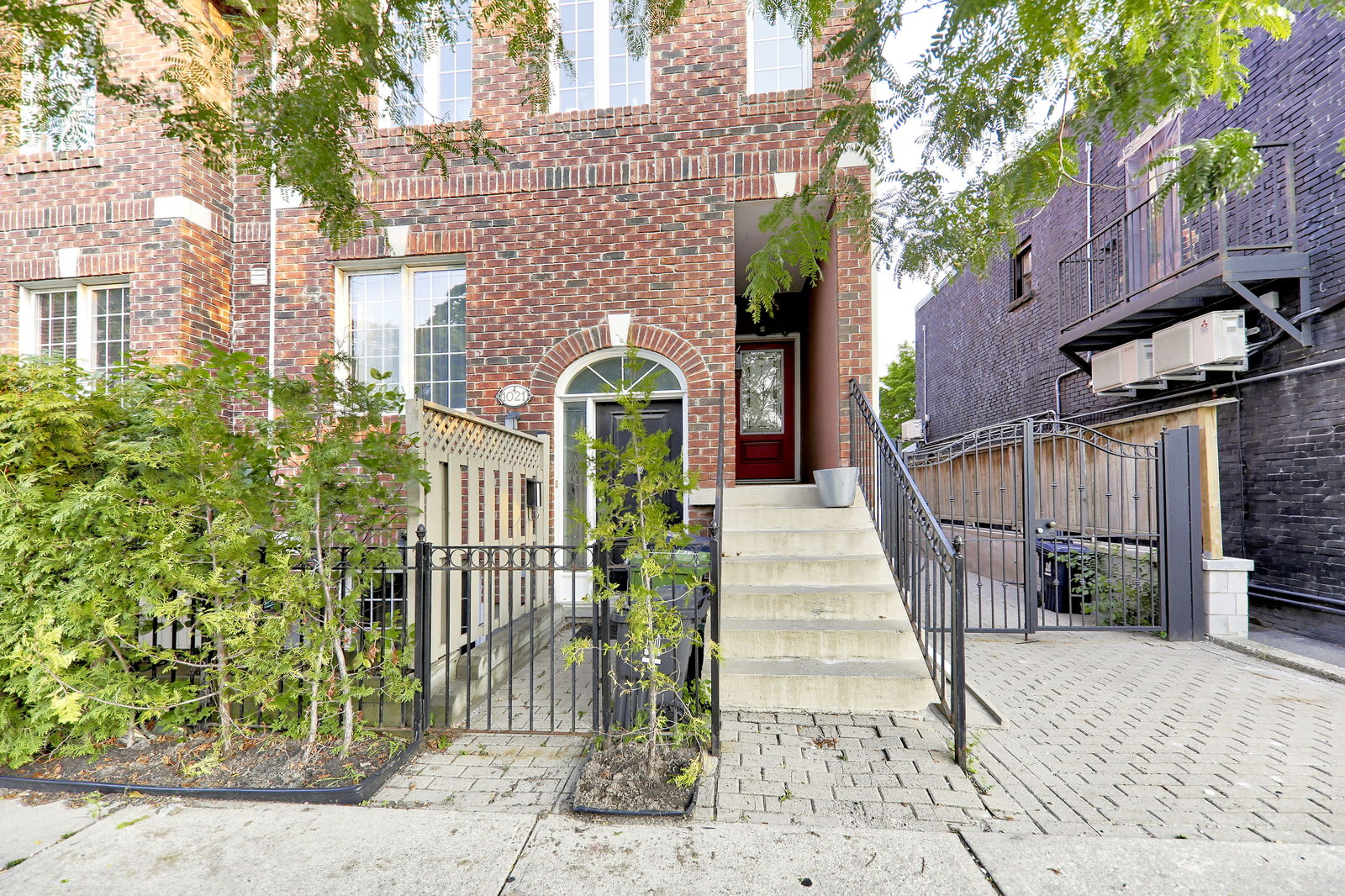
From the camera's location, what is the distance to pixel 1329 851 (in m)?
2.38

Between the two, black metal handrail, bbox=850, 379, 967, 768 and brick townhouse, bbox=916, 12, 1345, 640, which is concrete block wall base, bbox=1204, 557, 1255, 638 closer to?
brick townhouse, bbox=916, 12, 1345, 640

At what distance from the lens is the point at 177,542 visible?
299cm

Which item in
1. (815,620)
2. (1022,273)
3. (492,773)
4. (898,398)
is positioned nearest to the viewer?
(492,773)

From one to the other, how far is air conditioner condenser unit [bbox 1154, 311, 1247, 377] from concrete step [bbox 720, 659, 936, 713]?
500 centimetres

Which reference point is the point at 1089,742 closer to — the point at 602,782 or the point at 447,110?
the point at 602,782

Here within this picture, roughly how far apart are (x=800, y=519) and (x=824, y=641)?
53.3 inches

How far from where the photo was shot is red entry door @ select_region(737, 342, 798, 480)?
8625mm

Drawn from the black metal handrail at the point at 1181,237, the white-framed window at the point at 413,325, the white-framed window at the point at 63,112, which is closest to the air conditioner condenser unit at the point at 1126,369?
the black metal handrail at the point at 1181,237

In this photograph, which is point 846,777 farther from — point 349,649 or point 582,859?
point 349,649

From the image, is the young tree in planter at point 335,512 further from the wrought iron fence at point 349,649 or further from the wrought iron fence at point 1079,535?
the wrought iron fence at point 1079,535

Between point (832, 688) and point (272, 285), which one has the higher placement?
point (272, 285)

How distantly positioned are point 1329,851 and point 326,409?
4644mm

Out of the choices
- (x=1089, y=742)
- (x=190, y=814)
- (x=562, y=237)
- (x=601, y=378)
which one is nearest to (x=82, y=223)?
(x=562, y=237)

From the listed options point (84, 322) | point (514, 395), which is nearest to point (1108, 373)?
point (514, 395)
